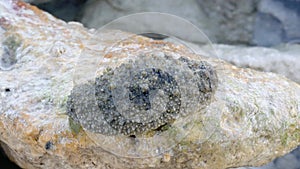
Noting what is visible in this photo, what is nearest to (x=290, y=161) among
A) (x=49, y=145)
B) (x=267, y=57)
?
(x=267, y=57)

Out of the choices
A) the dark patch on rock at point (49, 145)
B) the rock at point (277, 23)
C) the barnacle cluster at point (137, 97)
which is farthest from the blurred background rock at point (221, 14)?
the dark patch on rock at point (49, 145)

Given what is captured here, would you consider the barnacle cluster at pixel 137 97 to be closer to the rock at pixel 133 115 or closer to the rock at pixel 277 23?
the rock at pixel 133 115

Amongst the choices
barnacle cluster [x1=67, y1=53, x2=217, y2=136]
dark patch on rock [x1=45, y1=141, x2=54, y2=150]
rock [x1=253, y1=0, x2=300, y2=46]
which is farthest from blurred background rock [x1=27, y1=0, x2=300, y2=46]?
dark patch on rock [x1=45, y1=141, x2=54, y2=150]

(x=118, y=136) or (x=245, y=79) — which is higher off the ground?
(x=245, y=79)

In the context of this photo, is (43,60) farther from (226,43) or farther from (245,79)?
(226,43)

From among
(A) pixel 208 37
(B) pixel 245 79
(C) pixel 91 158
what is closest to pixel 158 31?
(A) pixel 208 37

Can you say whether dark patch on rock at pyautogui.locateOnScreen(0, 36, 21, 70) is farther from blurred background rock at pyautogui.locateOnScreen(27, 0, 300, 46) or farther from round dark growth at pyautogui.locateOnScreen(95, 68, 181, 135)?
blurred background rock at pyautogui.locateOnScreen(27, 0, 300, 46)
